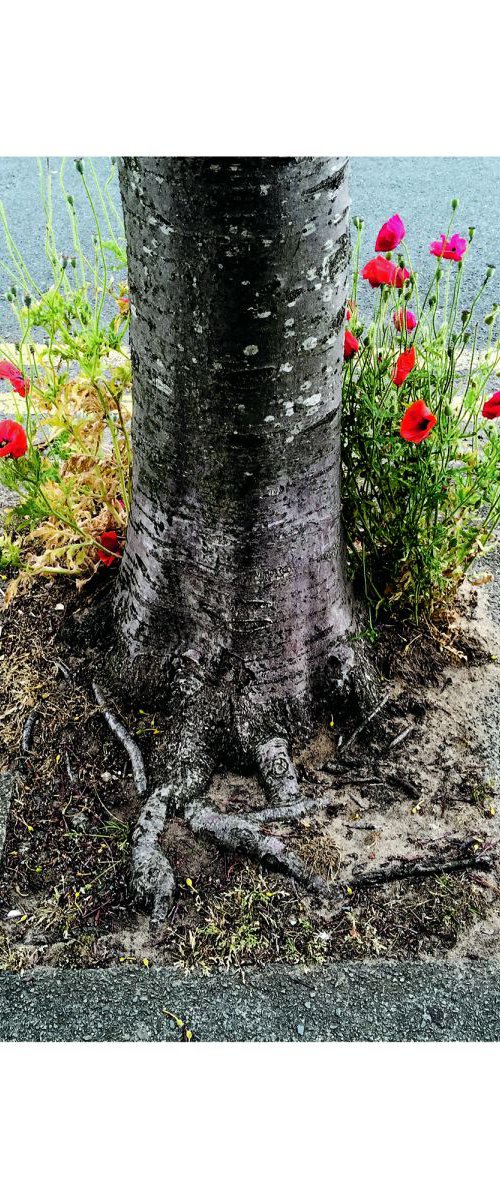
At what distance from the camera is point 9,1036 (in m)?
2.01

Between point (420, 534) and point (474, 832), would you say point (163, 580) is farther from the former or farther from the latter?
point (474, 832)

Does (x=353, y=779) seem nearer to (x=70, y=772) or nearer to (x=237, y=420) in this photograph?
(x=70, y=772)

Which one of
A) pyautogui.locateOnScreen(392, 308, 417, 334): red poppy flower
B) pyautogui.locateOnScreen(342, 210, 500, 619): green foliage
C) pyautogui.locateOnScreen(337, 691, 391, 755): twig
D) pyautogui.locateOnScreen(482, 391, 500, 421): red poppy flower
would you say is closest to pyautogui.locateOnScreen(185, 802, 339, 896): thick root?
pyautogui.locateOnScreen(337, 691, 391, 755): twig

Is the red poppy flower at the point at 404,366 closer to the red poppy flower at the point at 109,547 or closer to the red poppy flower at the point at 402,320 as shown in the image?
the red poppy flower at the point at 402,320

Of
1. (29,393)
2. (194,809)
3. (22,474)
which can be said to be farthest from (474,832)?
(29,393)

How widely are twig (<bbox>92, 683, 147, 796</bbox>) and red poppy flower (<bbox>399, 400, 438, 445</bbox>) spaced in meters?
1.07

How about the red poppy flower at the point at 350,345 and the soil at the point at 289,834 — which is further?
the red poppy flower at the point at 350,345

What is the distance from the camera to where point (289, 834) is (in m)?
2.36

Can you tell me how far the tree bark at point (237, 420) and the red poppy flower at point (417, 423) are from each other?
18 centimetres

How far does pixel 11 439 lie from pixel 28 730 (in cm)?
79

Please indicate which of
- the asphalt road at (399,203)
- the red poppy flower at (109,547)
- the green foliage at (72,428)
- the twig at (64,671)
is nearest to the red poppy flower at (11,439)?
the green foliage at (72,428)

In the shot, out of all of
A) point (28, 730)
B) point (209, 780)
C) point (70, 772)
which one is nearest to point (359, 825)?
point (209, 780)

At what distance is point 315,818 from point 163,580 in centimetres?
73

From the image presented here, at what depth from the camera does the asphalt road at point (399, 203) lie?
534 centimetres
